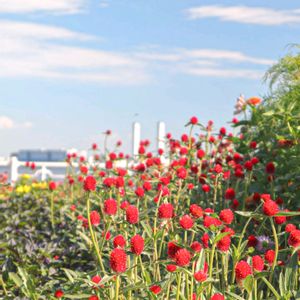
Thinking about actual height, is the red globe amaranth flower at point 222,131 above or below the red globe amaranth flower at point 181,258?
above

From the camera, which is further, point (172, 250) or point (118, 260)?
point (172, 250)

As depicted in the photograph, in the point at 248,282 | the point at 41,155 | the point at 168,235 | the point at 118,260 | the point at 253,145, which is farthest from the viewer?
the point at 41,155

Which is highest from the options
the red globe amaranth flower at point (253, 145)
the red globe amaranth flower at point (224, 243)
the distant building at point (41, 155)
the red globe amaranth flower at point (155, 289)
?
the red globe amaranth flower at point (253, 145)

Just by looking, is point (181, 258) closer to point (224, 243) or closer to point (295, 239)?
point (224, 243)

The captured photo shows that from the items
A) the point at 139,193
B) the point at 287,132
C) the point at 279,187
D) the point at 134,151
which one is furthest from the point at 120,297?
the point at 134,151

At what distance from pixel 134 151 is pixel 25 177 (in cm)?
720

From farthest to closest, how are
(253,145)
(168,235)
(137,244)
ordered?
(253,145) < (168,235) < (137,244)

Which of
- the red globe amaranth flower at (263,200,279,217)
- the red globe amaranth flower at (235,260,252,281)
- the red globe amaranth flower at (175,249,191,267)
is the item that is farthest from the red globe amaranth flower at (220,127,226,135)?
the red globe amaranth flower at (175,249,191,267)

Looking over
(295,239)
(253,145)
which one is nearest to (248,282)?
(295,239)

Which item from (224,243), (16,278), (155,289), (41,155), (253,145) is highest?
(253,145)

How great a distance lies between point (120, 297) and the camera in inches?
123

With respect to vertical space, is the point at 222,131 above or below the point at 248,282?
above

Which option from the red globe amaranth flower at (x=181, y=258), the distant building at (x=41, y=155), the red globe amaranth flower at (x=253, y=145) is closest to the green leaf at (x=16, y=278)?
the red globe amaranth flower at (x=181, y=258)

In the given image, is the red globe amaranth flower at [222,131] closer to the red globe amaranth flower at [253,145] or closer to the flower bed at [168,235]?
the flower bed at [168,235]
